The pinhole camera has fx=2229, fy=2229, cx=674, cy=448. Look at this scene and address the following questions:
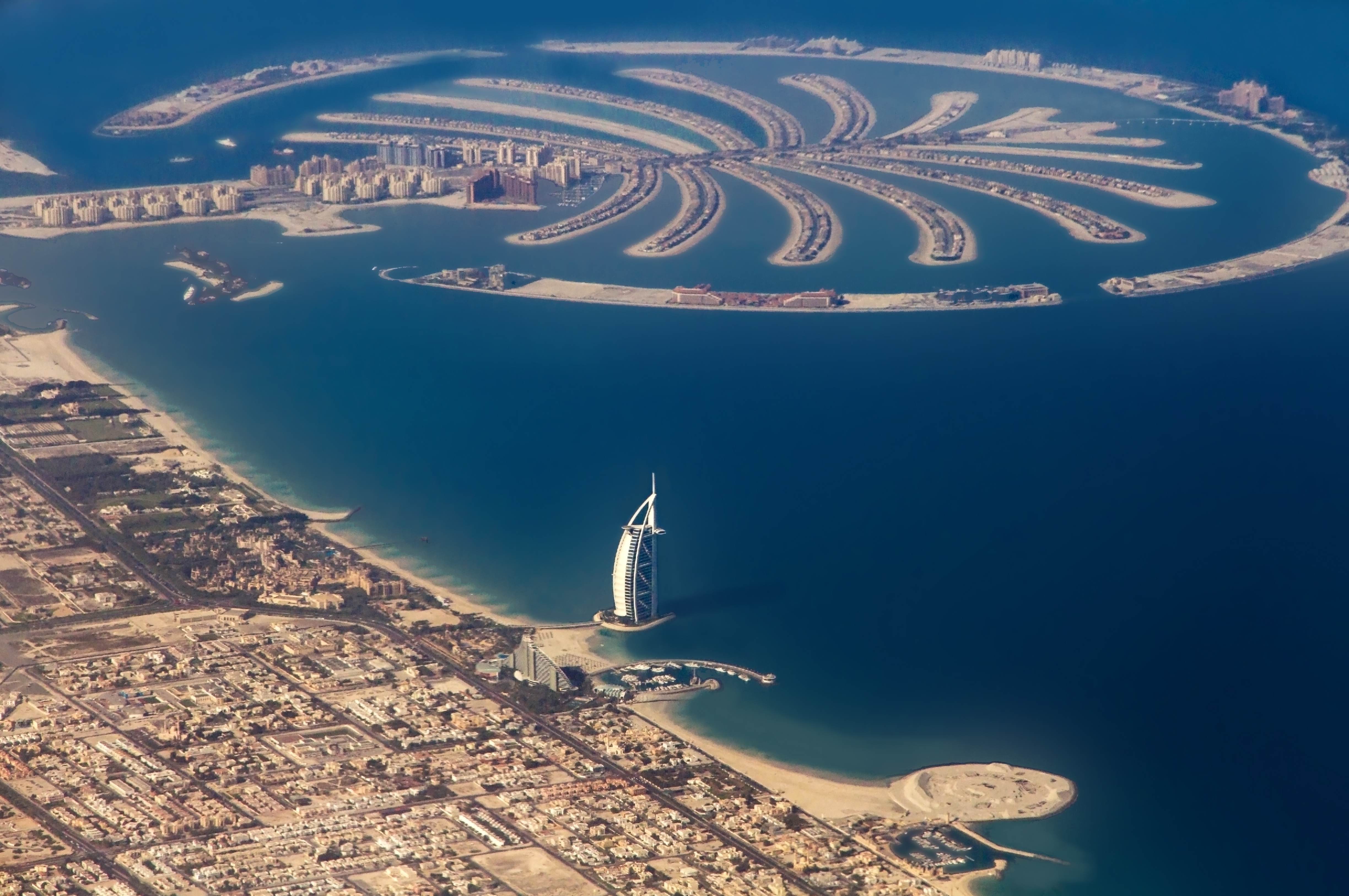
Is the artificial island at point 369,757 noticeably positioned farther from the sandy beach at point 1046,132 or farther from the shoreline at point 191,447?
the sandy beach at point 1046,132

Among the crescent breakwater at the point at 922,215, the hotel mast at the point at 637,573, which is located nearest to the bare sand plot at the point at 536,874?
the hotel mast at the point at 637,573

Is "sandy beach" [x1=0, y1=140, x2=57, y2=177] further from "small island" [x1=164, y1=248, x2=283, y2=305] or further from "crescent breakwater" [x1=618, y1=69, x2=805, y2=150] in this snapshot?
"crescent breakwater" [x1=618, y1=69, x2=805, y2=150]

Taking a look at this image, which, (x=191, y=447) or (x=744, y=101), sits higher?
(x=744, y=101)

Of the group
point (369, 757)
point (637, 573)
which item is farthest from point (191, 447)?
point (369, 757)

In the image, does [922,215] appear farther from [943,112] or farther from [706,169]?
[943,112]

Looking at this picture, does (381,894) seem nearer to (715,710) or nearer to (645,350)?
(715,710)

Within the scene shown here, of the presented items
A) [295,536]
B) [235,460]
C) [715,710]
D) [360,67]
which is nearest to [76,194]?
[360,67]

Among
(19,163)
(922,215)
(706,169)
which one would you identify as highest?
(706,169)
